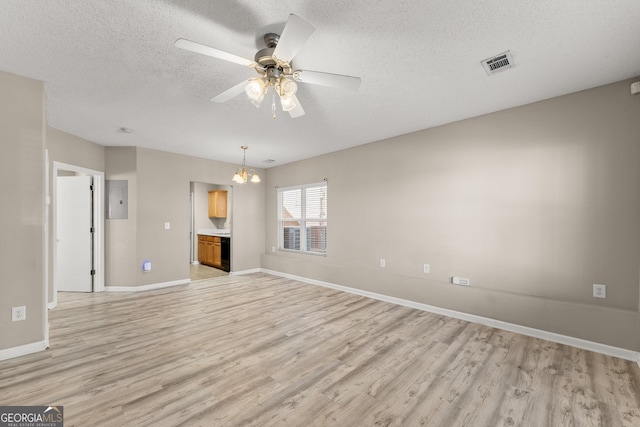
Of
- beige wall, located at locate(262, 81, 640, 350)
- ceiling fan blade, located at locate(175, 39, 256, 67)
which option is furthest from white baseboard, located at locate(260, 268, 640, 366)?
ceiling fan blade, located at locate(175, 39, 256, 67)

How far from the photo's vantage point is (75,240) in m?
4.66

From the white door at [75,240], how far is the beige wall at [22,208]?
244cm

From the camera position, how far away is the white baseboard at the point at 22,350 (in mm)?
2418

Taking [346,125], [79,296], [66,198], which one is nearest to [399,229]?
[346,125]

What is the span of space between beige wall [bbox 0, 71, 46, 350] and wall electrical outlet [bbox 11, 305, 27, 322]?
0.02 meters

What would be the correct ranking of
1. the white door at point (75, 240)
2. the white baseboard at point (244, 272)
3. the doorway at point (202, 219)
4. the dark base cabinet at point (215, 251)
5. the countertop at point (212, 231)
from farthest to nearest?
the doorway at point (202, 219), the countertop at point (212, 231), the dark base cabinet at point (215, 251), the white baseboard at point (244, 272), the white door at point (75, 240)

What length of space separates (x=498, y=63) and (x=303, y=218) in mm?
4429

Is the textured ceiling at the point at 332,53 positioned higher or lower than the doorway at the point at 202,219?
higher

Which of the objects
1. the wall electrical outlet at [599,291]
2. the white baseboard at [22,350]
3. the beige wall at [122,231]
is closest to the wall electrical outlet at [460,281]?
the wall electrical outlet at [599,291]

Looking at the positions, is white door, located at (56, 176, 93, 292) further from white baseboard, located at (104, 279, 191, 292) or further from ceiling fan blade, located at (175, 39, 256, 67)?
ceiling fan blade, located at (175, 39, 256, 67)

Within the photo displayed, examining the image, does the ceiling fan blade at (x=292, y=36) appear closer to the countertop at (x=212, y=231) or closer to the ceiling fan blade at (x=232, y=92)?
the ceiling fan blade at (x=232, y=92)

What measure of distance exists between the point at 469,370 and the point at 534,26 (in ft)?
9.05

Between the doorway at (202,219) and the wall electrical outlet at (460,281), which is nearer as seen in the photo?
the wall electrical outlet at (460,281)

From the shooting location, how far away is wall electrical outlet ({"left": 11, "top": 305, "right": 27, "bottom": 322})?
247 centimetres
